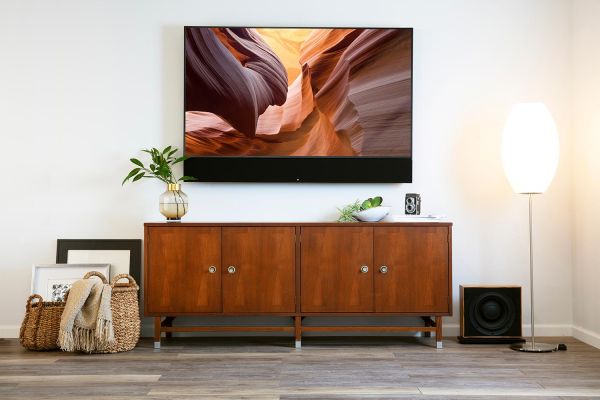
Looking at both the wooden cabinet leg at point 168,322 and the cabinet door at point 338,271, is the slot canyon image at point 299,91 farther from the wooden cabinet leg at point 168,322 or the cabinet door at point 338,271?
the wooden cabinet leg at point 168,322

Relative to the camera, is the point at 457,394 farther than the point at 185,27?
No

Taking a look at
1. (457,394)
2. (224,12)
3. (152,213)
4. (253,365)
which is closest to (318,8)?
(224,12)

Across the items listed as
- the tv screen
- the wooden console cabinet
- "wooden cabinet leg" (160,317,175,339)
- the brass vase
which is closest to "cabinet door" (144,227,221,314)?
the wooden console cabinet

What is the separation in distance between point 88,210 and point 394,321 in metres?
1.97

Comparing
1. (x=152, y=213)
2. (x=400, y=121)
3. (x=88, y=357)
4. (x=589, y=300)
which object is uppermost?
(x=400, y=121)

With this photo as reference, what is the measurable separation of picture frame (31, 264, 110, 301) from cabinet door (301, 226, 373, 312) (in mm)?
1319

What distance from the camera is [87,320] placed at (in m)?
3.69

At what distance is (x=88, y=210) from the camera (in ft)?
14.0

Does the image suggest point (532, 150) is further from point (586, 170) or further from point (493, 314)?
point (493, 314)

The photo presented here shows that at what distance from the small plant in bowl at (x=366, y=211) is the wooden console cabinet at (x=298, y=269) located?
0.32ft

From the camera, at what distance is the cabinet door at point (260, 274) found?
3.83 meters

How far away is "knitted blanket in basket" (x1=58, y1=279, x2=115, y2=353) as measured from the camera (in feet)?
12.0

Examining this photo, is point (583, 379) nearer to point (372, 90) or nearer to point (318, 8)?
point (372, 90)

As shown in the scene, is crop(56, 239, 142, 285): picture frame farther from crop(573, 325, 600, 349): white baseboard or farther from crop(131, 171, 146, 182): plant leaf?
A: crop(573, 325, 600, 349): white baseboard
